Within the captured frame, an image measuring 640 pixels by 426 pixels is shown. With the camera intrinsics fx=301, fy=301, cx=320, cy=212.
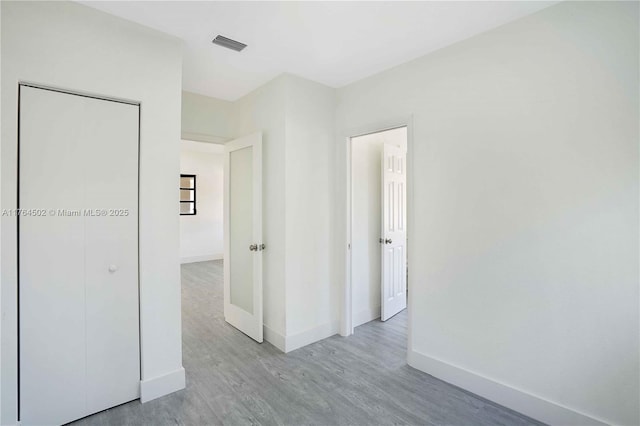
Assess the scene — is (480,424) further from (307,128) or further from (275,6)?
(275,6)

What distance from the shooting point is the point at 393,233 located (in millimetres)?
3875

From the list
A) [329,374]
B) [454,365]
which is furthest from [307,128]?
[454,365]

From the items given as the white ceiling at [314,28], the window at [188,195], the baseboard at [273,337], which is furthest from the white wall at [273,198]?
the window at [188,195]

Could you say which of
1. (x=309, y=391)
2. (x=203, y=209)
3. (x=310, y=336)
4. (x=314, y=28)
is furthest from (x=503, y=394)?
(x=203, y=209)

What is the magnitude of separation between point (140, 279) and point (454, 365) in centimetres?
251

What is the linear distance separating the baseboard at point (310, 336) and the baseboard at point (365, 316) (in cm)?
30

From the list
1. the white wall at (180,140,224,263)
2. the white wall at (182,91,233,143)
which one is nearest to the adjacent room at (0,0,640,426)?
the white wall at (182,91,233,143)

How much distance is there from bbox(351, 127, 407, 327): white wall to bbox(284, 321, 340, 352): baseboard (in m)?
0.35

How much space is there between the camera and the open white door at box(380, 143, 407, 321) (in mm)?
3727

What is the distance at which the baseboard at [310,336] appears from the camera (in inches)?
118

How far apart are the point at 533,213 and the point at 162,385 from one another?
2.94 metres

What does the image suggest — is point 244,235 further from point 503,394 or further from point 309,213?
point 503,394

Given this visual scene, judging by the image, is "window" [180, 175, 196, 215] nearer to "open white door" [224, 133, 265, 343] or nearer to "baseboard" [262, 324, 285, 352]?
"open white door" [224, 133, 265, 343]

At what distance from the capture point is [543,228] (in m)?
2.00
